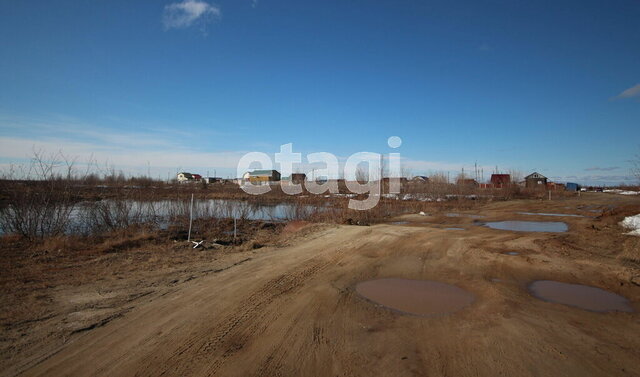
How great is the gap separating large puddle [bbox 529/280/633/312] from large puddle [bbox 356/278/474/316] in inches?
54.4

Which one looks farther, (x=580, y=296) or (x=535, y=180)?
(x=535, y=180)

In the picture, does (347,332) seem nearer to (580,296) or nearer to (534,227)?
(580,296)

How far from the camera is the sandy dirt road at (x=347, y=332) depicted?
341cm

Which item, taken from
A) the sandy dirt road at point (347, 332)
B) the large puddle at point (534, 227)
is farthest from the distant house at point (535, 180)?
the sandy dirt road at point (347, 332)

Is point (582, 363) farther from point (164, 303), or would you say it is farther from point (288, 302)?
point (164, 303)

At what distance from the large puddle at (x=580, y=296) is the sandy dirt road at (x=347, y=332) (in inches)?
8.2

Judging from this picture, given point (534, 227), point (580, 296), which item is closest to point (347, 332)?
point (580, 296)

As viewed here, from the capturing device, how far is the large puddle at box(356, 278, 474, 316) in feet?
16.6

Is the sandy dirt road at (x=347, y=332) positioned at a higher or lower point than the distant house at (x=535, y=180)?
lower

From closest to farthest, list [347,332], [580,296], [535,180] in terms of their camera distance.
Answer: [347,332] → [580,296] → [535,180]

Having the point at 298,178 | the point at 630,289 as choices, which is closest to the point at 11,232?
the point at 630,289

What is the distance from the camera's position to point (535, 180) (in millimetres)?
71562

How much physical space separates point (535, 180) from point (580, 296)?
78.2 metres

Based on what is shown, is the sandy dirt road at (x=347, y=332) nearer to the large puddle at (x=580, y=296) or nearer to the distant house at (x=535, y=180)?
the large puddle at (x=580, y=296)
